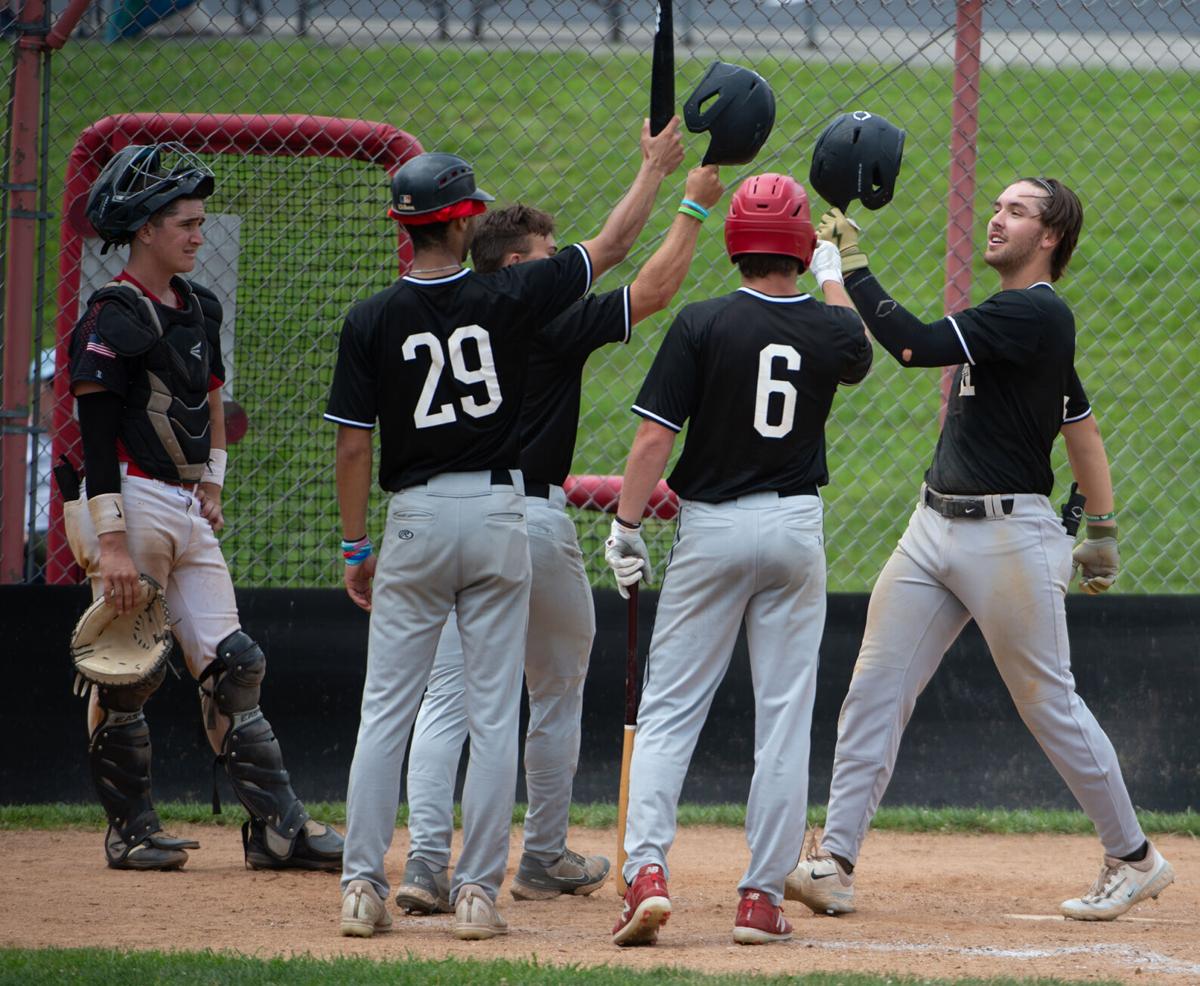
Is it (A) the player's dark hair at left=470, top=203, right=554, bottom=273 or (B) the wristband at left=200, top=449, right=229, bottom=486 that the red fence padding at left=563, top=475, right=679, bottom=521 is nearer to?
(B) the wristband at left=200, top=449, right=229, bottom=486

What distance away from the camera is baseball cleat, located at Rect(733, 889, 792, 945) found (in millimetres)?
4062

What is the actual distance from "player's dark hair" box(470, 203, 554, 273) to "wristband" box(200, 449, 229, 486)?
45.0 inches

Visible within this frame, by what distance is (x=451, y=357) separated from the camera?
13.3 feet

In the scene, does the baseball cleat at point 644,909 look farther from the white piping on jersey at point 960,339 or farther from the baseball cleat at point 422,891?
the white piping on jersey at point 960,339

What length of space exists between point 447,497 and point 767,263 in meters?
1.03

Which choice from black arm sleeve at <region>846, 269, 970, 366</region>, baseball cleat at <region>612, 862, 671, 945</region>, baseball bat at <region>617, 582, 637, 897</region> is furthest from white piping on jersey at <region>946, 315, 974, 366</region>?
baseball cleat at <region>612, 862, 671, 945</region>

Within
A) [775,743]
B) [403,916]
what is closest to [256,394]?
[403,916]

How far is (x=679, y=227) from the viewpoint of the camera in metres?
4.26

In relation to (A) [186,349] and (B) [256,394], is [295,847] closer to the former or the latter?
(A) [186,349]

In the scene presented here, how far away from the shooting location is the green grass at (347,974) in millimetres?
3453

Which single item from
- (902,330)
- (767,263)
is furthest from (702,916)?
(767,263)

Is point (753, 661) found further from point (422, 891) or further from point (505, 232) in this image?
point (505, 232)

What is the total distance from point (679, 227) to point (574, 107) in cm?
1059

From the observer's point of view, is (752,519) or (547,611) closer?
(752,519)
